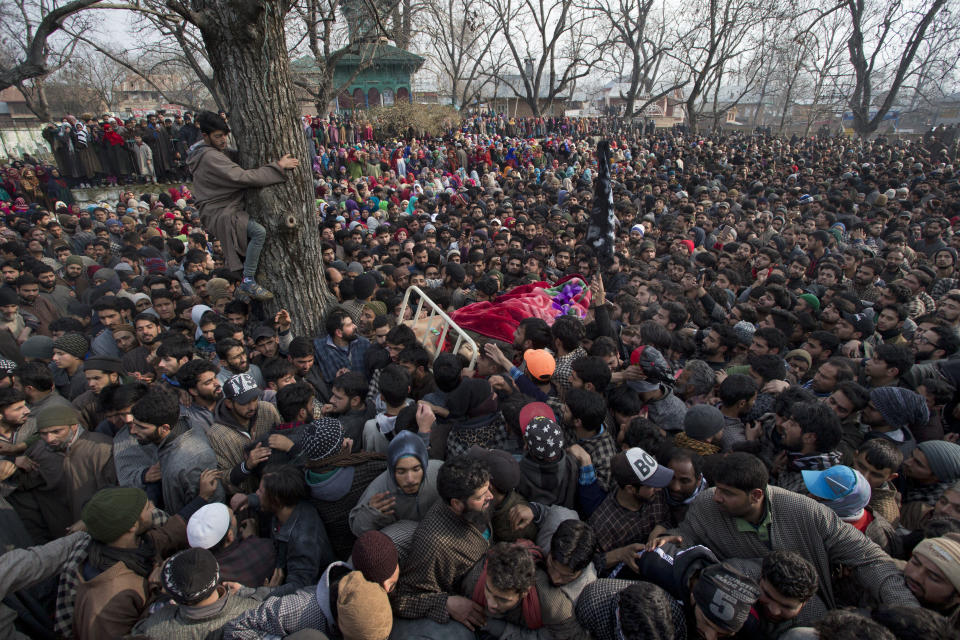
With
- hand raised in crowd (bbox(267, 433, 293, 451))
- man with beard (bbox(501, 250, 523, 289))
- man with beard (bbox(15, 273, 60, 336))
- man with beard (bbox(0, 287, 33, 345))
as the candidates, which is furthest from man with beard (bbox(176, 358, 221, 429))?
man with beard (bbox(501, 250, 523, 289))

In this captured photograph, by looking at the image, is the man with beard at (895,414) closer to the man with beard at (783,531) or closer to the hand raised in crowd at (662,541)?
the man with beard at (783,531)

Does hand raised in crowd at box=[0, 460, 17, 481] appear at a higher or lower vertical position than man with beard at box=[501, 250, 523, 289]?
lower

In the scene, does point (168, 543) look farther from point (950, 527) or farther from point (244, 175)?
point (950, 527)

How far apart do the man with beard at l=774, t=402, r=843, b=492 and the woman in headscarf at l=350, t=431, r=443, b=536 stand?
2032 millimetres

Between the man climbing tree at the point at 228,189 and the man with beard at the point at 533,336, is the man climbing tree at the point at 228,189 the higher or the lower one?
the higher one

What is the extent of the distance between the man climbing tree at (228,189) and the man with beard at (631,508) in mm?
3592

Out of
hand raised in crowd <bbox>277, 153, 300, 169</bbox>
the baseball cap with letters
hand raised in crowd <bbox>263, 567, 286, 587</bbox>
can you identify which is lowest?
hand raised in crowd <bbox>263, 567, 286, 587</bbox>

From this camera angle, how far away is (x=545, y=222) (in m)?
10.5

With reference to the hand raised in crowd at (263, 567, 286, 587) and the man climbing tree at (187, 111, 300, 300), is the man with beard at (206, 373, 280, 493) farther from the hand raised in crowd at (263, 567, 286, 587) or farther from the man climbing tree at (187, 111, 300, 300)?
the man climbing tree at (187, 111, 300, 300)

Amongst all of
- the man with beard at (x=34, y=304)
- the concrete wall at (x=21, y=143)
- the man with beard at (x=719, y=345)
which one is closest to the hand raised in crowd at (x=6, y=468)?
the man with beard at (x=34, y=304)

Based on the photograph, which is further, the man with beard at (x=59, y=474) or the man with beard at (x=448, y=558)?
the man with beard at (x=59, y=474)

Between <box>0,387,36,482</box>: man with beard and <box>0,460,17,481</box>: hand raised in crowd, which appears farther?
<box>0,387,36,482</box>: man with beard

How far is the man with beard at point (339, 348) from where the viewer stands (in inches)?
187

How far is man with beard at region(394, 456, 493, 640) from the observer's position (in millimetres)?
2105
